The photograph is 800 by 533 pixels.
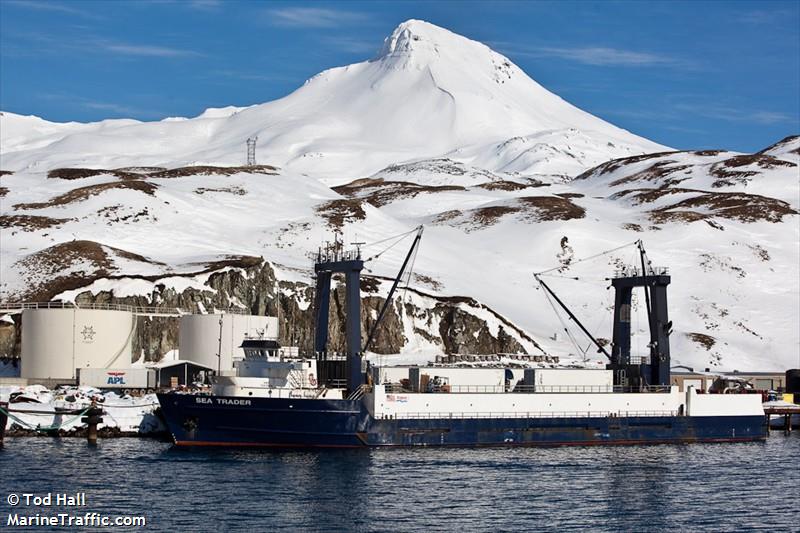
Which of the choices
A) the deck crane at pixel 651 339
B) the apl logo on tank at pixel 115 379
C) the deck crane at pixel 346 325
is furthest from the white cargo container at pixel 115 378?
the deck crane at pixel 651 339

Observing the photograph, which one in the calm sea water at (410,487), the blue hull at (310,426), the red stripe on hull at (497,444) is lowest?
the calm sea water at (410,487)

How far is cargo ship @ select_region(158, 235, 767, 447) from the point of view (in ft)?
261

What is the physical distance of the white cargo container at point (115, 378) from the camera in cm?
9838

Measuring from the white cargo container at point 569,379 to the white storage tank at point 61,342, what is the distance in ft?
122

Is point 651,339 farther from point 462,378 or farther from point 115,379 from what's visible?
point 115,379

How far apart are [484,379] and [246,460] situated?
22.1 m

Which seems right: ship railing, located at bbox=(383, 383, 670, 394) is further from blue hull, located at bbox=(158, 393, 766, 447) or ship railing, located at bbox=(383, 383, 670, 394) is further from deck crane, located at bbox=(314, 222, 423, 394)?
blue hull, located at bbox=(158, 393, 766, 447)

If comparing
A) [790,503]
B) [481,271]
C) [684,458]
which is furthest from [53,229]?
[790,503]

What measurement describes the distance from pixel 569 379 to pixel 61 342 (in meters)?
41.9

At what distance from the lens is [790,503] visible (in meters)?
64.2

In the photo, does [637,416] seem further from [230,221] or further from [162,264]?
[230,221]

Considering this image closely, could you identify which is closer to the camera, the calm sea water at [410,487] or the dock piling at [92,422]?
the calm sea water at [410,487]

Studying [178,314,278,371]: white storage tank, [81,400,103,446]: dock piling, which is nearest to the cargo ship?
[81,400,103,446]: dock piling

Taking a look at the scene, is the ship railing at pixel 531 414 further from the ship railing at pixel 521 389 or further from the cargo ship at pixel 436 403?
the ship railing at pixel 521 389
